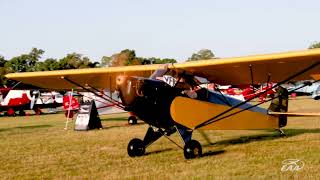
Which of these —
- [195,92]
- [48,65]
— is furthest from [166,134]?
[48,65]

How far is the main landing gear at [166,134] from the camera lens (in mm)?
8124

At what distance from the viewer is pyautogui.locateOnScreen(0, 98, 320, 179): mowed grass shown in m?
6.61

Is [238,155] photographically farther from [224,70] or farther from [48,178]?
[48,178]

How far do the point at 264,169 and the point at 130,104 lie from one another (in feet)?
8.46

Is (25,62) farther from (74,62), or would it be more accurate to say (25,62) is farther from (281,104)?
(281,104)

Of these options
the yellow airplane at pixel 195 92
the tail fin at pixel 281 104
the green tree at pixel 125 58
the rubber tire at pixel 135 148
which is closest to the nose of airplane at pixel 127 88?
the yellow airplane at pixel 195 92

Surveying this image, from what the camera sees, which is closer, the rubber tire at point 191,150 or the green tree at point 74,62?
the rubber tire at point 191,150

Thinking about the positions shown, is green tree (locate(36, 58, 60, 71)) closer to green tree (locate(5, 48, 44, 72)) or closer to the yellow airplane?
green tree (locate(5, 48, 44, 72))

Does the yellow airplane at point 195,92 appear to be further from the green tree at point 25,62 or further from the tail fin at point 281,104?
the green tree at point 25,62

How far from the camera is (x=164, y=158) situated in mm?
8227

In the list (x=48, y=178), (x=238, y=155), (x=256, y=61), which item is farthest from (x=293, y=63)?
(x=48, y=178)

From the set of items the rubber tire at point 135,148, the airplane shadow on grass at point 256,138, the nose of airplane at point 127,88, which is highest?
the nose of airplane at point 127,88

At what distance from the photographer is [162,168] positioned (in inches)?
280

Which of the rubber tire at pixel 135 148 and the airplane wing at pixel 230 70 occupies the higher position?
the airplane wing at pixel 230 70
